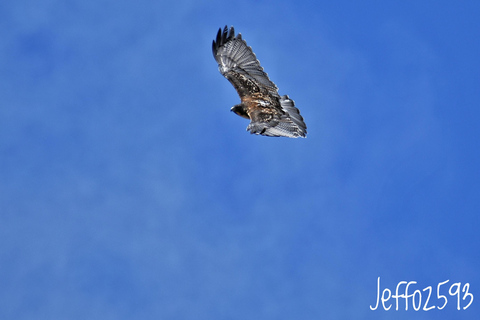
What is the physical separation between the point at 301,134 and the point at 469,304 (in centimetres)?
827

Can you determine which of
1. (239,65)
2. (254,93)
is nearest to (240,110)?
(254,93)

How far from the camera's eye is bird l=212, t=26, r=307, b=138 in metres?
23.7

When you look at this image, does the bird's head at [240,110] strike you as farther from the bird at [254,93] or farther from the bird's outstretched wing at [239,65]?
the bird's outstretched wing at [239,65]

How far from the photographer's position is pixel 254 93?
25.4 metres

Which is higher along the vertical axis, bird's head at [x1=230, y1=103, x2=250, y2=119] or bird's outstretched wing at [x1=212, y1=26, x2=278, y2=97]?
bird's outstretched wing at [x1=212, y1=26, x2=278, y2=97]

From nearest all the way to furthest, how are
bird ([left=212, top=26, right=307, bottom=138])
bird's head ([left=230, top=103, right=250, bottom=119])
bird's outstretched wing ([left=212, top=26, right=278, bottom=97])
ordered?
bird ([left=212, top=26, right=307, bottom=138])
bird's head ([left=230, top=103, right=250, bottom=119])
bird's outstretched wing ([left=212, top=26, right=278, bottom=97])

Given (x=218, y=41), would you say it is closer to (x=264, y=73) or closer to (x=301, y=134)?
(x=264, y=73)

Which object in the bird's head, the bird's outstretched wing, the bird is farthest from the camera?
the bird's outstretched wing

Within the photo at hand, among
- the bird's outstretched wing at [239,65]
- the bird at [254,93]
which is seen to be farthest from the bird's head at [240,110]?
the bird's outstretched wing at [239,65]

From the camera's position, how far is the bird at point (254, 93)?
77.8ft

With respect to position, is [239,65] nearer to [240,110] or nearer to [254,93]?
[254,93]

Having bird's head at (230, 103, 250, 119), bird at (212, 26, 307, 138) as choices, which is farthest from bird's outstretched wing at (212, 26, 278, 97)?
bird's head at (230, 103, 250, 119)

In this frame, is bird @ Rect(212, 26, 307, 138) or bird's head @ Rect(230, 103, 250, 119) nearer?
bird @ Rect(212, 26, 307, 138)

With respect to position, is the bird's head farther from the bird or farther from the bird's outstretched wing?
the bird's outstretched wing
